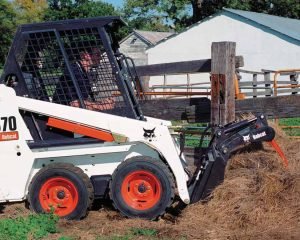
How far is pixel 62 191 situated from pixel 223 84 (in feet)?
7.78

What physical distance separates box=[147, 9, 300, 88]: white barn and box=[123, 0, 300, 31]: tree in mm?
10631

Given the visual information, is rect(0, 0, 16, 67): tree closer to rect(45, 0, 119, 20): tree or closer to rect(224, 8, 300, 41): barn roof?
rect(45, 0, 119, 20): tree

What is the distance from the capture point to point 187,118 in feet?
24.9

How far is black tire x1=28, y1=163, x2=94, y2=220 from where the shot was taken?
625 centimetres

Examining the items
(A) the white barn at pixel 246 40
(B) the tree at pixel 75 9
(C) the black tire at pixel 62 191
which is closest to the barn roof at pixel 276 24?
(A) the white barn at pixel 246 40

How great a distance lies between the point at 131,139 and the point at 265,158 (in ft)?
5.44

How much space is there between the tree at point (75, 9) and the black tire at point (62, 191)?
117ft

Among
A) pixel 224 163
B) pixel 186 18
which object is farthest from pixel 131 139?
pixel 186 18

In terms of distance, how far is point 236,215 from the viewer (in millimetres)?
5934

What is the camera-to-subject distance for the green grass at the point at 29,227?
5535 millimetres

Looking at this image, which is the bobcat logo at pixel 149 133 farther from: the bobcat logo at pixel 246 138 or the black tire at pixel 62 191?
the bobcat logo at pixel 246 138

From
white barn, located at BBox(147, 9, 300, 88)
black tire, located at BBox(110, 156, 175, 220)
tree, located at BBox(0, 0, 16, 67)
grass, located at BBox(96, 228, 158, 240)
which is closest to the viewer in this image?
grass, located at BBox(96, 228, 158, 240)

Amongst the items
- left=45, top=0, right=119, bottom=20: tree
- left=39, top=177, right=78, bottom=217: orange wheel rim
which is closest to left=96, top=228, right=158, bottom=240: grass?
left=39, top=177, right=78, bottom=217: orange wheel rim

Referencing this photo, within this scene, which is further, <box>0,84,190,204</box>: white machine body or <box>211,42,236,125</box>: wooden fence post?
<box>211,42,236,125</box>: wooden fence post
